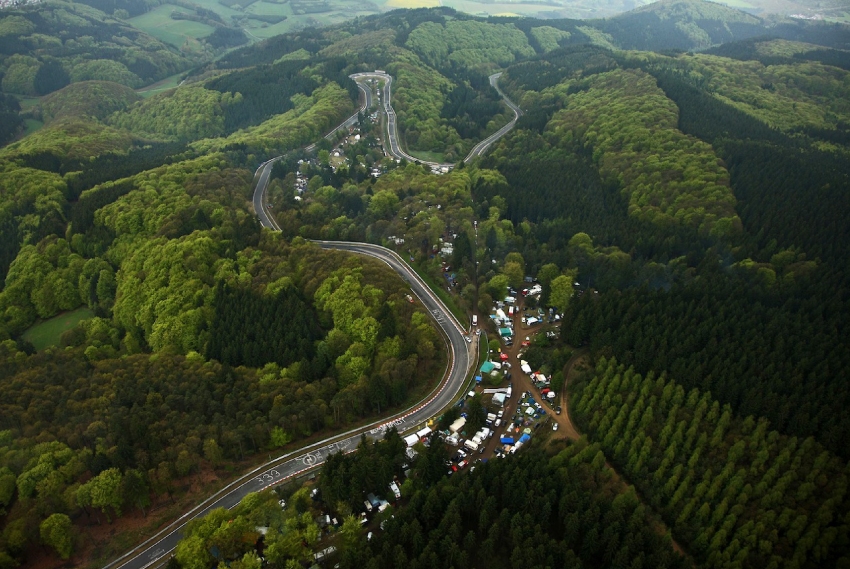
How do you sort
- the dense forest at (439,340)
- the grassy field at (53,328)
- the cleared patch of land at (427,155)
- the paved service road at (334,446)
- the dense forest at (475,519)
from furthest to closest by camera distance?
the cleared patch of land at (427,155), the grassy field at (53,328), the paved service road at (334,446), the dense forest at (439,340), the dense forest at (475,519)

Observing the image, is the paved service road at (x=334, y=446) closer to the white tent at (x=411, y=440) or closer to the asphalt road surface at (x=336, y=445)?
the asphalt road surface at (x=336, y=445)

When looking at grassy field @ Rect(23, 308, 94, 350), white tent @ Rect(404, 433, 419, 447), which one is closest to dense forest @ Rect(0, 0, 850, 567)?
grassy field @ Rect(23, 308, 94, 350)

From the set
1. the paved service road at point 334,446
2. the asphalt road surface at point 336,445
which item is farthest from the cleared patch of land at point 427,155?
the paved service road at point 334,446

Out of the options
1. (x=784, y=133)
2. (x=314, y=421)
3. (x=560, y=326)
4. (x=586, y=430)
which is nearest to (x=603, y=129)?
(x=784, y=133)

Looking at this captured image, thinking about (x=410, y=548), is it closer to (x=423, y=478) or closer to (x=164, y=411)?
(x=423, y=478)

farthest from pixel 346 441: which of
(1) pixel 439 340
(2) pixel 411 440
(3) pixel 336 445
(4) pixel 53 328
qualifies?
(4) pixel 53 328

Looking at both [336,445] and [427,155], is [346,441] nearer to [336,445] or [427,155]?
[336,445]
